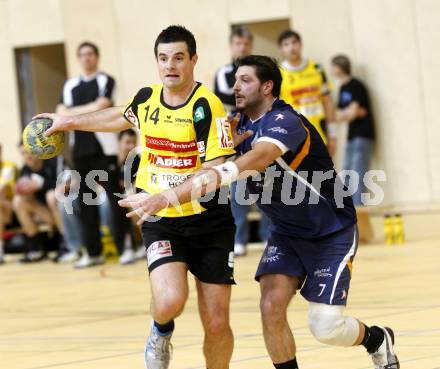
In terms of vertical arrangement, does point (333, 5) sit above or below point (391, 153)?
above

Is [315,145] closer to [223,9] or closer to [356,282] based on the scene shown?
[356,282]

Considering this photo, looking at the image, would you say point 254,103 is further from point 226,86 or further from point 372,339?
point 226,86

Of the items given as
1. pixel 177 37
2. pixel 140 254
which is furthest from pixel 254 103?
pixel 140 254

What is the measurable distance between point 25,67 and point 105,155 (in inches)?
191

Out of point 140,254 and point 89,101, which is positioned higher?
point 89,101

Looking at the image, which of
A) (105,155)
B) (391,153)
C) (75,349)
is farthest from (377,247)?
(75,349)

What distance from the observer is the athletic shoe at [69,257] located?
1327 cm

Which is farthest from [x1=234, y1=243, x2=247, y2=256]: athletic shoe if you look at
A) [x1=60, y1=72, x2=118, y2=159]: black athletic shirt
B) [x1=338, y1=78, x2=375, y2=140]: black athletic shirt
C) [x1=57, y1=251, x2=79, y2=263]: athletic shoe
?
[x1=338, y1=78, x2=375, y2=140]: black athletic shirt

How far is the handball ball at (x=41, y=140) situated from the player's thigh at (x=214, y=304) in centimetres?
121

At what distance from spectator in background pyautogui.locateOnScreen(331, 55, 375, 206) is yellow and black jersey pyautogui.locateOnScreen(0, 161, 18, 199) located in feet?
14.7

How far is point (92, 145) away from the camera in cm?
1199

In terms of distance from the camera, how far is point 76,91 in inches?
472

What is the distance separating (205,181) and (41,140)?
1386mm

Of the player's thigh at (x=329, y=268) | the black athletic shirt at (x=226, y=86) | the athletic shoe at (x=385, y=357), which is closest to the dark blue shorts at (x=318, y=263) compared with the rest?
the player's thigh at (x=329, y=268)
